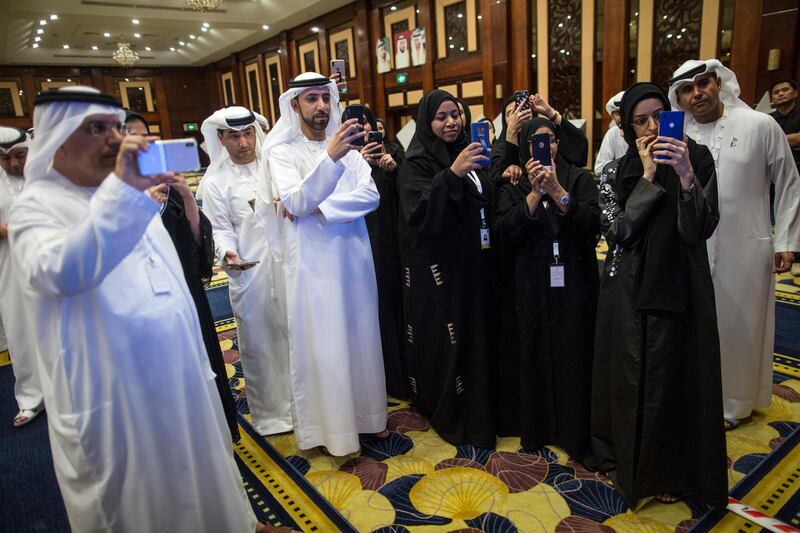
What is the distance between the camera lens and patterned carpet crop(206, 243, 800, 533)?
84.3 inches

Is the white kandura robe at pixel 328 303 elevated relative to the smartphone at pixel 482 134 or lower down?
lower down

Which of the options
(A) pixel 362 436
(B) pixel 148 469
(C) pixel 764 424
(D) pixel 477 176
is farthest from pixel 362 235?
(C) pixel 764 424

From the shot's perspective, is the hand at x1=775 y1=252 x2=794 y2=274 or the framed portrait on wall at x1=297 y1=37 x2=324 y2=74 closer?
the hand at x1=775 y1=252 x2=794 y2=274

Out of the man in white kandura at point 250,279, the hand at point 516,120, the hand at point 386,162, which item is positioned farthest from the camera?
the hand at point 386,162

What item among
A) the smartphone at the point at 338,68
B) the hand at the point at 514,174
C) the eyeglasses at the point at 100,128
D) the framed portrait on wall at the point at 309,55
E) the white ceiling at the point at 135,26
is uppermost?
the white ceiling at the point at 135,26

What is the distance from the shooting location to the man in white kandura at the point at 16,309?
3.40 m

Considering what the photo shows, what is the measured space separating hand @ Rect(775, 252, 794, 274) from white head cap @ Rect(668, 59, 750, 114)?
30.2 inches

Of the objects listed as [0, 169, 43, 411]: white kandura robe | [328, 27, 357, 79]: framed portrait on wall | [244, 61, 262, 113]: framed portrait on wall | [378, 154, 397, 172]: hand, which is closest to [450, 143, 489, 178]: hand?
[378, 154, 397, 172]: hand

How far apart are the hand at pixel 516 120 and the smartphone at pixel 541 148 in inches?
14.8

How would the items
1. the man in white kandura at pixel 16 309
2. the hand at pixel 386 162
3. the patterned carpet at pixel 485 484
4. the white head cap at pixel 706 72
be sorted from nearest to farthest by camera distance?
the patterned carpet at pixel 485 484
the white head cap at pixel 706 72
the hand at pixel 386 162
the man in white kandura at pixel 16 309

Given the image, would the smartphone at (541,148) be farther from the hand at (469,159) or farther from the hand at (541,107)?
the hand at (541,107)

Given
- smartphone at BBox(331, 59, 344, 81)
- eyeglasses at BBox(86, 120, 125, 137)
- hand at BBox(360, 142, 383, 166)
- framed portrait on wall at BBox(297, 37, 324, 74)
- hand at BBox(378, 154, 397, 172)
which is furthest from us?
framed portrait on wall at BBox(297, 37, 324, 74)

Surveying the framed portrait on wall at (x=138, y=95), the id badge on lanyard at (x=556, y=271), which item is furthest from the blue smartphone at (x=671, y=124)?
the framed portrait on wall at (x=138, y=95)

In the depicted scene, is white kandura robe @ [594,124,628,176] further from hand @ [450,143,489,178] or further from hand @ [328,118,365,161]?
hand @ [328,118,365,161]
